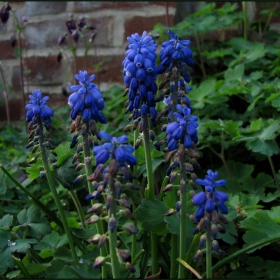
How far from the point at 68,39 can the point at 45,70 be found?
32cm

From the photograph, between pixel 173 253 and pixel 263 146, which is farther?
pixel 263 146

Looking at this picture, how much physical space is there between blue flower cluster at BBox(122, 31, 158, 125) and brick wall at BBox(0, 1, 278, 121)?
1.99m

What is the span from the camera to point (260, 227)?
49.4 inches

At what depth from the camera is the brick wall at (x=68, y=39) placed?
321 centimetres

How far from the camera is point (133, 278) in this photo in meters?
1.39

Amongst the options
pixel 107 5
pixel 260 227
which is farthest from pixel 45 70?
→ pixel 260 227

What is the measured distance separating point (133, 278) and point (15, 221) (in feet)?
2.14

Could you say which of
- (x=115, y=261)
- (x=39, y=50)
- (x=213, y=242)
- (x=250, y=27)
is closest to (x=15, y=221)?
(x=115, y=261)

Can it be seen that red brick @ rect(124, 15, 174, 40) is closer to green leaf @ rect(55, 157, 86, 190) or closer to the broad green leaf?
green leaf @ rect(55, 157, 86, 190)

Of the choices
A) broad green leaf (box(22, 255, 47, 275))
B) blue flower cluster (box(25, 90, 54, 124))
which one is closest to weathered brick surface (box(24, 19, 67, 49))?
blue flower cluster (box(25, 90, 54, 124))

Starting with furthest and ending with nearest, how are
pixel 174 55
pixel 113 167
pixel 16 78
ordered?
pixel 16 78 < pixel 174 55 < pixel 113 167

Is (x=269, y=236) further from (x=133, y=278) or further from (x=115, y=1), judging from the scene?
(x=115, y=1)

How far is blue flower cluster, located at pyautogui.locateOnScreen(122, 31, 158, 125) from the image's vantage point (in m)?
1.11

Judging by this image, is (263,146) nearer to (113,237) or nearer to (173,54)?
(173,54)
